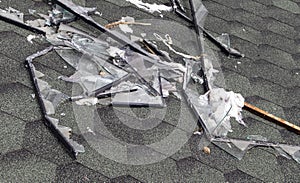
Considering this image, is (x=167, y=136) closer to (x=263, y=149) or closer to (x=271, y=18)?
(x=263, y=149)

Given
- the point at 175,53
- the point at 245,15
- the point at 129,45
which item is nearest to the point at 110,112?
the point at 129,45

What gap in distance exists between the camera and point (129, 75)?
7.70 feet

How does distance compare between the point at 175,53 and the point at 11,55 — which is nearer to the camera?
the point at 11,55

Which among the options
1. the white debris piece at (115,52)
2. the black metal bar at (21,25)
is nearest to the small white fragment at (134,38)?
the white debris piece at (115,52)

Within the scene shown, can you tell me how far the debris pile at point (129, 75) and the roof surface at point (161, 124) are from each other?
54mm

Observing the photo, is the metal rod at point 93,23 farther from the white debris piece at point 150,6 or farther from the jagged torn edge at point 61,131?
the jagged torn edge at point 61,131

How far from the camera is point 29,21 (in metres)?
2.49

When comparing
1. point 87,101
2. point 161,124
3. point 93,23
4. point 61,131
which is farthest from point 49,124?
point 93,23

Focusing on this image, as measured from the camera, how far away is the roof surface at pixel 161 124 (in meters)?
1.77

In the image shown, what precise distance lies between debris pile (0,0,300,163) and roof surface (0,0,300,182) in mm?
54

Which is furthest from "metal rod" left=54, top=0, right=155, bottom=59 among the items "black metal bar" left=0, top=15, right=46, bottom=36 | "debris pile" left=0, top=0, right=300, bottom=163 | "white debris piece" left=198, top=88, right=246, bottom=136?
"white debris piece" left=198, top=88, right=246, bottom=136

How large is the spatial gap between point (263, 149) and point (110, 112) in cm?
93

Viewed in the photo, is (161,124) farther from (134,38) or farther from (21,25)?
(21,25)

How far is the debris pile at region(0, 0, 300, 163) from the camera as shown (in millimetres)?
2145
